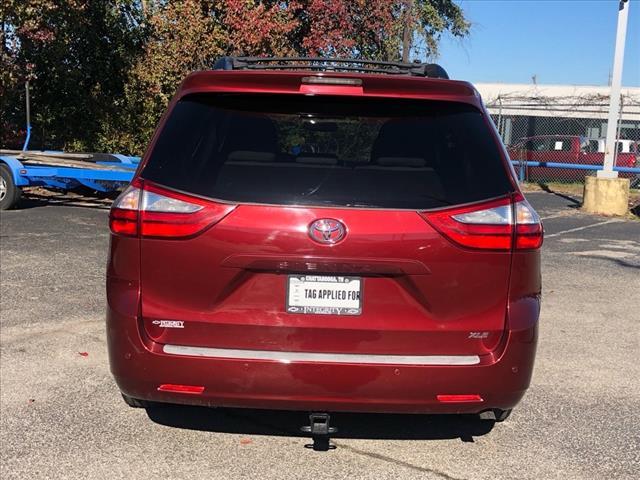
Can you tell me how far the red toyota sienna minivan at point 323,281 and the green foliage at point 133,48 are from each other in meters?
11.1

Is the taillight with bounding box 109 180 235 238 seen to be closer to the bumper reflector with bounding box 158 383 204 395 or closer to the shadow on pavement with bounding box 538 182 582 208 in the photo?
the bumper reflector with bounding box 158 383 204 395

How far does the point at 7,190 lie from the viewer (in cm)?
1143

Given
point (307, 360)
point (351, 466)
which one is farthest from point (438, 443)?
point (307, 360)

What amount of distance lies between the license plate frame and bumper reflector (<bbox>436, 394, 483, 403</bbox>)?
52cm

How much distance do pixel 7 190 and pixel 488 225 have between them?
10.6m

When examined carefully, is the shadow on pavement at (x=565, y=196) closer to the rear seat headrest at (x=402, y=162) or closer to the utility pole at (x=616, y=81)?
the utility pole at (x=616, y=81)

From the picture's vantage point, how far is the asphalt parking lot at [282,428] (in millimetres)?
3297

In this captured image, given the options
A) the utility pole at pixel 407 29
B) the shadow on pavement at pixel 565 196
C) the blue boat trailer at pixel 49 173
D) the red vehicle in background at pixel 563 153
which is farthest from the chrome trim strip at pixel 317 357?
the red vehicle in background at pixel 563 153

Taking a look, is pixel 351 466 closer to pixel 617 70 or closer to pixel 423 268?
pixel 423 268

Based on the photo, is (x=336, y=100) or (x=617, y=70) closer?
(x=336, y=100)

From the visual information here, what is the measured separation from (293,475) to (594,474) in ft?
4.89

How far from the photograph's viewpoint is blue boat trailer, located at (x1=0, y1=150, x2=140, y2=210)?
11.0 m

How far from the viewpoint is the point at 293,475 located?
3.22 metres

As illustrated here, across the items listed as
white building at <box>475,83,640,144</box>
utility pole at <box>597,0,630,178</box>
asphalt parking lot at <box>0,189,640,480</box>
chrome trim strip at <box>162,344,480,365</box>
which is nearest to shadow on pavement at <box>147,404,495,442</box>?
asphalt parking lot at <box>0,189,640,480</box>
